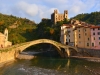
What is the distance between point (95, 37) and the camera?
52656 millimetres

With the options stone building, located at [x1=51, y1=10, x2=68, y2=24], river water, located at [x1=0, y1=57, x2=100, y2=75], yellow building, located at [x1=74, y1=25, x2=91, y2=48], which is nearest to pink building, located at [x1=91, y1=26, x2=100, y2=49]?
yellow building, located at [x1=74, y1=25, x2=91, y2=48]

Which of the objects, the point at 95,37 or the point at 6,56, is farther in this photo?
the point at 95,37

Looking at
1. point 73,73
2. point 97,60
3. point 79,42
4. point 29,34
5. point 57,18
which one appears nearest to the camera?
point 73,73

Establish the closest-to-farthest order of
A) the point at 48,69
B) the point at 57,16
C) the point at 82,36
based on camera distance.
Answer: the point at 48,69 < the point at 82,36 < the point at 57,16

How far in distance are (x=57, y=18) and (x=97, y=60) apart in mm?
60069

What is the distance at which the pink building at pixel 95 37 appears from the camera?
51781mm

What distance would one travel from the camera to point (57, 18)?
99.2 m

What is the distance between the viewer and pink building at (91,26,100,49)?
51.8 m

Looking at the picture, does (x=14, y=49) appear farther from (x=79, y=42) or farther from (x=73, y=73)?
(x=79, y=42)

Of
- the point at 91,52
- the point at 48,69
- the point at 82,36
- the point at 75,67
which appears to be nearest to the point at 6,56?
the point at 48,69

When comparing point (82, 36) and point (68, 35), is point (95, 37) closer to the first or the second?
point (82, 36)

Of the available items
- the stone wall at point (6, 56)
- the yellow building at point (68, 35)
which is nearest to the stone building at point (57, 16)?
the yellow building at point (68, 35)

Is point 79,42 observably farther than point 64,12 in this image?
No

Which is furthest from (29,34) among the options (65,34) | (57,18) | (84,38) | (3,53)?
(3,53)
